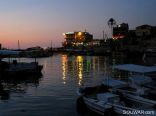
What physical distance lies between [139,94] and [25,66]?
39365 mm

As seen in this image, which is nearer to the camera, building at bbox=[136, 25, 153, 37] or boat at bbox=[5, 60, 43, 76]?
boat at bbox=[5, 60, 43, 76]

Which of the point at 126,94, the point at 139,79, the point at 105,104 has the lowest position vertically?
the point at 105,104

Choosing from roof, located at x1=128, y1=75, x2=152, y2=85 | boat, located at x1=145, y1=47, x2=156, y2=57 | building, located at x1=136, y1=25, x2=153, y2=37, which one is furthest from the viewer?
building, located at x1=136, y1=25, x2=153, y2=37

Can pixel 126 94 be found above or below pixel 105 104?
above

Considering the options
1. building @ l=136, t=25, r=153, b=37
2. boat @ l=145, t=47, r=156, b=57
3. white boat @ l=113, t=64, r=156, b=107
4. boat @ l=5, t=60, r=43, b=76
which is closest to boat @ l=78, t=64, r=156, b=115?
white boat @ l=113, t=64, r=156, b=107

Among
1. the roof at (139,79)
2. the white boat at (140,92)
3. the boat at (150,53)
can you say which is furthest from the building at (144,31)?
the white boat at (140,92)

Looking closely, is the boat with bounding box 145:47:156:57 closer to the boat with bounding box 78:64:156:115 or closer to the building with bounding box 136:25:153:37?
the building with bounding box 136:25:153:37

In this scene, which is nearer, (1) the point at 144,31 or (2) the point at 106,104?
(2) the point at 106,104

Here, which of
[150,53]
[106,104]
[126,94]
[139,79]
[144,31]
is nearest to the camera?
[106,104]

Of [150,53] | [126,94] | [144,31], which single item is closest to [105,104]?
[126,94]

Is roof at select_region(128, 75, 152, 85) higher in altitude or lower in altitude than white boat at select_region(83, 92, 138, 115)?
higher

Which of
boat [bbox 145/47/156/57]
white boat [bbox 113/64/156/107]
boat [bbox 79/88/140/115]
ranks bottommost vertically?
boat [bbox 79/88/140/115]

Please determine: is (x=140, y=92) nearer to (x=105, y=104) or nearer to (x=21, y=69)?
(x=105, y=104)

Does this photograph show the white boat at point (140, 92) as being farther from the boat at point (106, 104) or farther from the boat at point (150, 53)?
the boat at point (150, 53)
